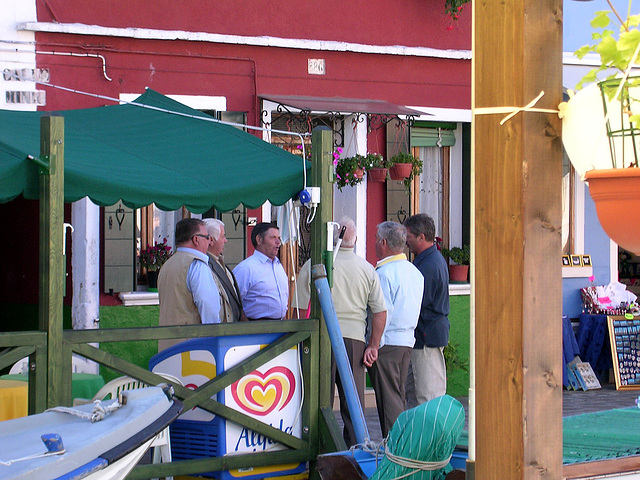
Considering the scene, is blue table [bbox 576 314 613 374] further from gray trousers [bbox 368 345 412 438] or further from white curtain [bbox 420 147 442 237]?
gray trousers [bbox 368 345 412 438]

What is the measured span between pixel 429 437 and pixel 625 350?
766 cm

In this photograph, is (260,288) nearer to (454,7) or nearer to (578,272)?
(454,7)

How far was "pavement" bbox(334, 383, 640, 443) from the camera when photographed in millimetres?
9133

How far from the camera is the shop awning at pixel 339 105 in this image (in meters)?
8.85

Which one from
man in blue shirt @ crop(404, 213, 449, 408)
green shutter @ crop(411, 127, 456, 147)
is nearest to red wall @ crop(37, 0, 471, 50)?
green shutter @ crop(411, 127, 456, 147)

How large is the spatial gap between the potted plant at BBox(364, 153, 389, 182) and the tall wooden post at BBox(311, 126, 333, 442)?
3.53 m

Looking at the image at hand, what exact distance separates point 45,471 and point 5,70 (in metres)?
5.82

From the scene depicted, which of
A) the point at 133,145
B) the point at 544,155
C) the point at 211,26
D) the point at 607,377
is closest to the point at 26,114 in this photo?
the point at 133,145

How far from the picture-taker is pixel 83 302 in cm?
836

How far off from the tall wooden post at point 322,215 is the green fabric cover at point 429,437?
1.82m

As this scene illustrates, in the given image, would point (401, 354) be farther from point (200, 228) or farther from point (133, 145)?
point (133, 145)

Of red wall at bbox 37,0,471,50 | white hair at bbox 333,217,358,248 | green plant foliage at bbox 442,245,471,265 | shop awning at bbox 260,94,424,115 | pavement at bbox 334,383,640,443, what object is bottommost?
pavement at bbox 334,383,640,443

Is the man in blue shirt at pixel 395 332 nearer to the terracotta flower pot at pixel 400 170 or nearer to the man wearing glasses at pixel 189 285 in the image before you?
the man wearing glasses at pixel 189 285

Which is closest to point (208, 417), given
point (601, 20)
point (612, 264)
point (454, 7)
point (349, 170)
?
point (601, 20)
